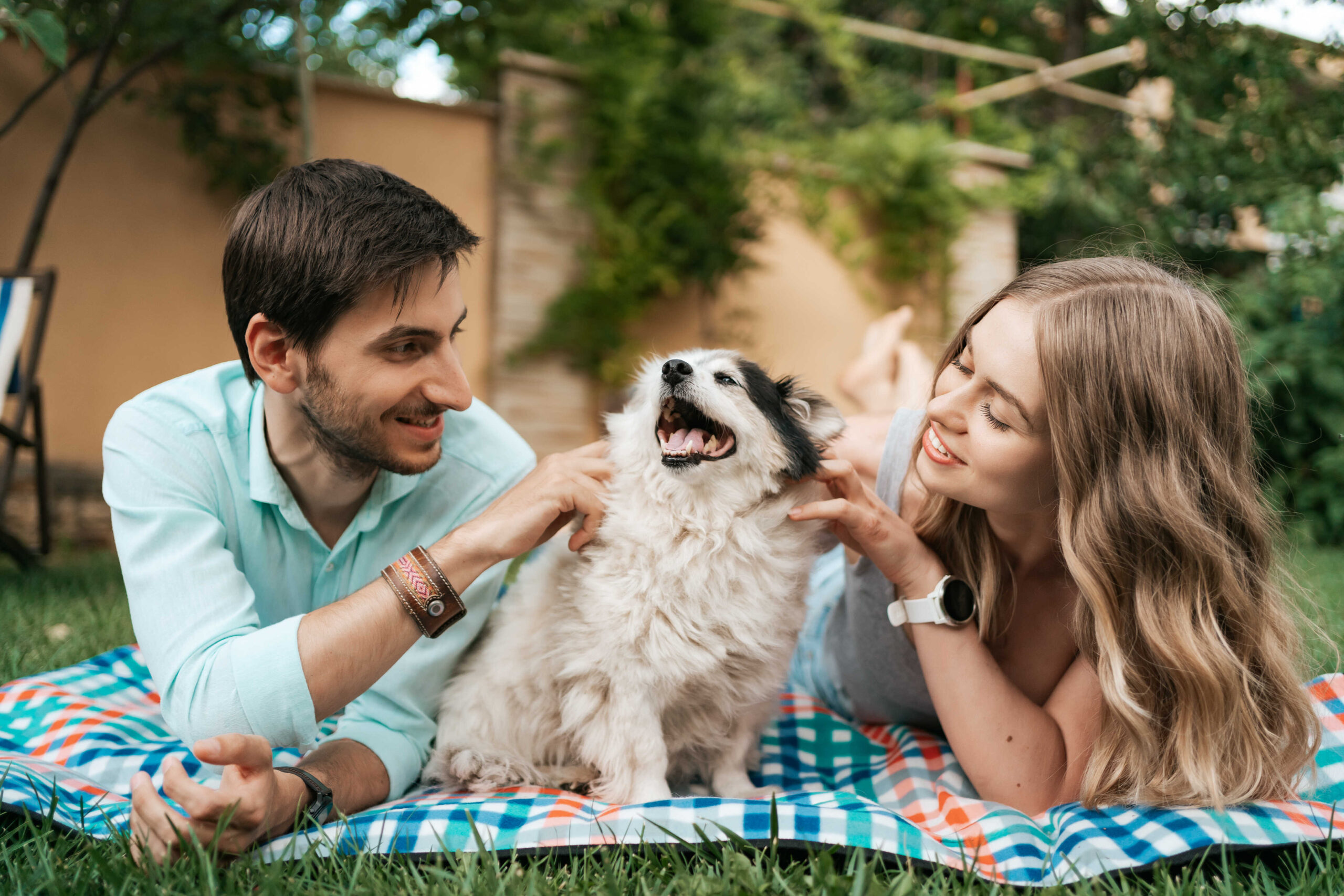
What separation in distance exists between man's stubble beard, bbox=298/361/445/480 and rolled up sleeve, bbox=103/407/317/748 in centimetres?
27

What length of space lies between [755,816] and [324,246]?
4.57 ft

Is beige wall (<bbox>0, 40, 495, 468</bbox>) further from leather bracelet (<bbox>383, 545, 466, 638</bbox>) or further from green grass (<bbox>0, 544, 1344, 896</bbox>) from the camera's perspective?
green grass (<bbox>0, 544, 1344, 896</bbox>)

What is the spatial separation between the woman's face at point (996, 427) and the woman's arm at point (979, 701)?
16 cm

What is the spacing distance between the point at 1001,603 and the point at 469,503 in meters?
1.32

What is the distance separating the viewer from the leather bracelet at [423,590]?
165cm

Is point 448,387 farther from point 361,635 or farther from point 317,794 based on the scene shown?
point 317,794

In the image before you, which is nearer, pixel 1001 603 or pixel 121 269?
pixel 1001 603

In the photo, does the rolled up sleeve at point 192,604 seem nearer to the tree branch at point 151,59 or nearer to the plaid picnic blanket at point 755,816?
the plaid picnic blanket at point 755,816

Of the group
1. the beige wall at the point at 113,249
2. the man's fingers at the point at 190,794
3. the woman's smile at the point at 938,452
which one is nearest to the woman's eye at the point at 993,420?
the woman's smile at the point at 938,452

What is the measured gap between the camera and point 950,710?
186cm

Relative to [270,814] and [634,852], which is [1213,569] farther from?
[270,814]

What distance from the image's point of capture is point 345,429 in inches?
72.0

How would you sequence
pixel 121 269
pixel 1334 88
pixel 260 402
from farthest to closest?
pixel 1334 88
pixel 121 269
pixel 260 402

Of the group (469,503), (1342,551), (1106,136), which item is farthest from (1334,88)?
(469,503)
